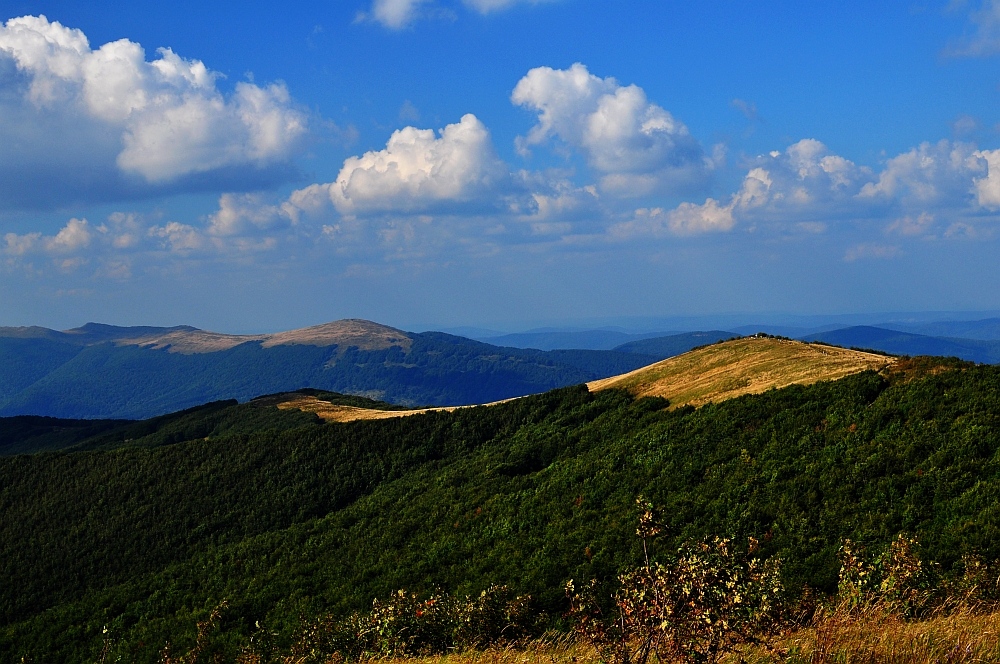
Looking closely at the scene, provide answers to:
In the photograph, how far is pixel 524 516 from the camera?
3334cm

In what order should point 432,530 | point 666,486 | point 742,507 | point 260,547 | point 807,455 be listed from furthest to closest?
1. point 260,547
2. point 432,530
3. point 666,486
4. point 807,455
5. point 742,507

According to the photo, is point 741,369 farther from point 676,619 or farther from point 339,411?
point 339,411

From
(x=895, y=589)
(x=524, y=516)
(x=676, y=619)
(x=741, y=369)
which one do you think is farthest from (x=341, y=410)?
(x=676, y=619)

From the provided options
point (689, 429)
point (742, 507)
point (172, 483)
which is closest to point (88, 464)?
point (172, 483)

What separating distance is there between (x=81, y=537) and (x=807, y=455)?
54.1 meters

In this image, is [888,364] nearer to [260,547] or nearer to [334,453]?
[260,547]

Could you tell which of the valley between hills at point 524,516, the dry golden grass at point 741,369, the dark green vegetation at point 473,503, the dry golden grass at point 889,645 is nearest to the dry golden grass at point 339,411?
the valley between hills at point 524,516

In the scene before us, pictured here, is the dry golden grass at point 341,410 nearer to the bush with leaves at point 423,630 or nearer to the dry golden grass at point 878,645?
the bush with leaves at point 423,630

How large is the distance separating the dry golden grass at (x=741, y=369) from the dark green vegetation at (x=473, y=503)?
2.91 metres

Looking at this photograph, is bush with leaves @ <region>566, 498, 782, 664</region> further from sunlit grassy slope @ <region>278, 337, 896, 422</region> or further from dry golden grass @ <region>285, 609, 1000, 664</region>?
sunlit grassy slope @ <region>278, 337, 896, 422</region>

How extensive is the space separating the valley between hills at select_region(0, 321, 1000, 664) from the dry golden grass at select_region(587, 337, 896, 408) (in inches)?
10.8

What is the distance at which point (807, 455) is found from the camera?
28938mm

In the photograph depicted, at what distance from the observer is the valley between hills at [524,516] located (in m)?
17.1

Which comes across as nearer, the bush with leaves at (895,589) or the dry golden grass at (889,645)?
the dry golden grass at (889,645)
